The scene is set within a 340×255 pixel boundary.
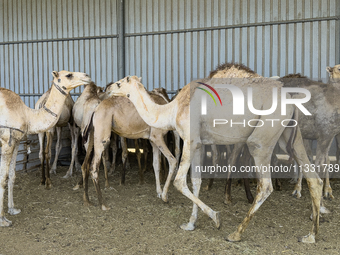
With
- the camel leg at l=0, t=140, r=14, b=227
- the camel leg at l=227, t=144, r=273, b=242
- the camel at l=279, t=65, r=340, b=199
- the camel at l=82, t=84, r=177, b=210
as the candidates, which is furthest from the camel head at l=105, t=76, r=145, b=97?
the camel at l=279, t=65, r=340, b=199

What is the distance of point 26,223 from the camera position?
16.0 ft

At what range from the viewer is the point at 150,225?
15.6ft

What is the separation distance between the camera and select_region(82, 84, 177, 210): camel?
216 inches

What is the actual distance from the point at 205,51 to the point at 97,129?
5.81 m

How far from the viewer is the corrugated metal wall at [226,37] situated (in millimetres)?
9195

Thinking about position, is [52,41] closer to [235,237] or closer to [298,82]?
[298,82]

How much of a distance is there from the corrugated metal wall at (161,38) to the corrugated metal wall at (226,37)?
0.03 metres

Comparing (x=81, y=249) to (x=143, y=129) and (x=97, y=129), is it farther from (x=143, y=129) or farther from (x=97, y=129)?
(x=143, y=129)

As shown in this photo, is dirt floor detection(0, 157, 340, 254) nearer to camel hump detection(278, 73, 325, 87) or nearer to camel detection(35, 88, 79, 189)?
camel detection(35, 88, 79, 189)

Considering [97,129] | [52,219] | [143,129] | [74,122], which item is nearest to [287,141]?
[143,129]

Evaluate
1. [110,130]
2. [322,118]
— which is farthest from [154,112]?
[322,118]

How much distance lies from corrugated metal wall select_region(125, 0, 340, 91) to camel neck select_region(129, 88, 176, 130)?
230 inches

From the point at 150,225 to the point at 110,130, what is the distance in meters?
1.69

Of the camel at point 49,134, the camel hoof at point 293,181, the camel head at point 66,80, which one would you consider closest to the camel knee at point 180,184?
the camel head at point 66,80
